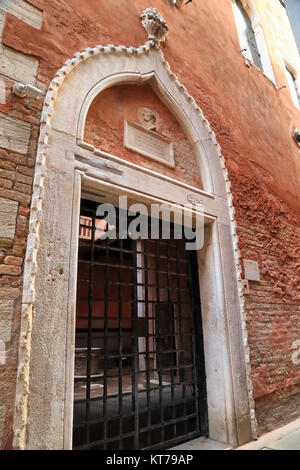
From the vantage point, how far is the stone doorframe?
1672 mm

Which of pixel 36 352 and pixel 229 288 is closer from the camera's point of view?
pixel 36 352

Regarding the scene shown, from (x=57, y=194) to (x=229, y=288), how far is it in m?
1.99

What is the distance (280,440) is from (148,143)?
314 cm

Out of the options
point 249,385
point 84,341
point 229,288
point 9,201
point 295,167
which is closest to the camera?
point 9,201

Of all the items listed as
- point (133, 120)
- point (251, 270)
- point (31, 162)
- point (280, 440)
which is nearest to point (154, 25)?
point (133, 120)

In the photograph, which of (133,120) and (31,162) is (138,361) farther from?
(133,120)

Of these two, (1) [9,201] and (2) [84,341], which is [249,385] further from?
(2) [84,341]

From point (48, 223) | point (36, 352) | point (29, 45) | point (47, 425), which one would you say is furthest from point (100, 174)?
point (47, 425)

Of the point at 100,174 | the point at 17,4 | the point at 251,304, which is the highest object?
the point at 17,4

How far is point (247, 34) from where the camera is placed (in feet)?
20.1

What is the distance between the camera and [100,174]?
7.65 ft

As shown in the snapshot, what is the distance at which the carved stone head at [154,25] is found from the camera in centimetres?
331

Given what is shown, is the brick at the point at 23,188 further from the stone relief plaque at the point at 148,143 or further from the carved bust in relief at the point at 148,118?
the carved bust in relief at the point at 148,118

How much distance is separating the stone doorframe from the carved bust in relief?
288mm
